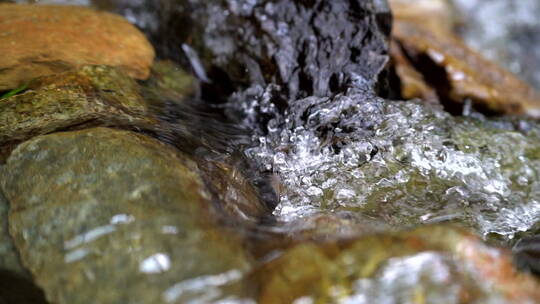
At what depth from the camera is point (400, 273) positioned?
56.0 inches

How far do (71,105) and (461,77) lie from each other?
2844mm

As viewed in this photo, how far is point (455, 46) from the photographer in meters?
4.33

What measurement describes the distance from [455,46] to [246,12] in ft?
6.54

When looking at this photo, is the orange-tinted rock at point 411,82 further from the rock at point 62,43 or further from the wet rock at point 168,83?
the rock at point 62,43

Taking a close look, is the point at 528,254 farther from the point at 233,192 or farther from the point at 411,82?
the point at 411,82

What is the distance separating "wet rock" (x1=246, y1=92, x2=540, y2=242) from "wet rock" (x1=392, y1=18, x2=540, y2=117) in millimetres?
419

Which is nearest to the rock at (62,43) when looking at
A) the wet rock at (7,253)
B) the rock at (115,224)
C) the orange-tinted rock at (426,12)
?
the rock at (115,224)

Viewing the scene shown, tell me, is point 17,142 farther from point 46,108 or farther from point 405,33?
point 405,33

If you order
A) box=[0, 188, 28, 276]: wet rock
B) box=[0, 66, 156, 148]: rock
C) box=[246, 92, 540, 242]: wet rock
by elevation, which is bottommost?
box=[246, 92, 540, 242]: wet rock

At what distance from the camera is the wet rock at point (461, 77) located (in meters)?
3.74

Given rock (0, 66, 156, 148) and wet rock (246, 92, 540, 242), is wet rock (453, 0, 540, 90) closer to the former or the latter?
wet rock (246, 92, 540, 242)

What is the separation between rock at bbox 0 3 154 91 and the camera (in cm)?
267

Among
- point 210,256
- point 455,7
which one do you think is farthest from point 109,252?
point 455,7

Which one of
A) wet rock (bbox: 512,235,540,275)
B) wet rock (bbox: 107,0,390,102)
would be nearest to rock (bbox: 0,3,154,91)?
wet rock (bbox: 107,0,390,102)
